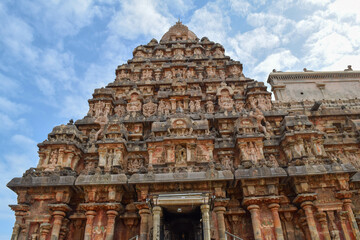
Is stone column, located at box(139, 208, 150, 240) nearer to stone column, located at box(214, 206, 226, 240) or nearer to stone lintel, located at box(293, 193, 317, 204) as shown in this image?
stone column, located at box(214, 206, 226, 240)

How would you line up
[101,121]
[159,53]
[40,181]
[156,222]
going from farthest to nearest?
[159,53], [101,121], [40,181], [156,222]

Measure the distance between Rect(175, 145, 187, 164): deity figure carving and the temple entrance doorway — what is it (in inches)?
137

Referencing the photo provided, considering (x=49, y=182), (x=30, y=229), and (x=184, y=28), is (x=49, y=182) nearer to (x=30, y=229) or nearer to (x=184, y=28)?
(x=30, y=229)

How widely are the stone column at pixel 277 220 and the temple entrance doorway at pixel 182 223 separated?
4.09 metres

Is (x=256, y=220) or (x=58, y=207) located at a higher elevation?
(x=58, y=207)

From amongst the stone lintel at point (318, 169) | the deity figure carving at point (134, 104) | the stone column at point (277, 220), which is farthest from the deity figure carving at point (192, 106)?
the stone column at point (277, 220)

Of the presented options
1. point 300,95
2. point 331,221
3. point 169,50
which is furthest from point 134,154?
point 300,95

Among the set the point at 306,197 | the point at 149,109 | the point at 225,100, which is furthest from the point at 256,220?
the point at 149,109

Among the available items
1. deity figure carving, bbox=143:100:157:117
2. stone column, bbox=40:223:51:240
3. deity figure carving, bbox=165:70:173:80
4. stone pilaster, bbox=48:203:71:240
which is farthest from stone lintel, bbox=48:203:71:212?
deity figure carving, bbox=165:70:173:80

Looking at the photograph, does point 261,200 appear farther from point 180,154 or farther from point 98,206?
point 98,206

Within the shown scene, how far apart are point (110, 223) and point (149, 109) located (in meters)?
10.9

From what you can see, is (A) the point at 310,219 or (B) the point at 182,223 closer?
(A) the point at 310,219

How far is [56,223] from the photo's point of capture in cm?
1448

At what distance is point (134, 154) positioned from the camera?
60.5 ft
